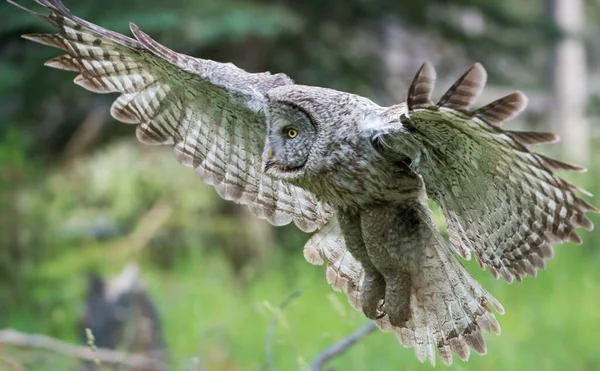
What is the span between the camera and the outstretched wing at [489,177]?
71.2 inches

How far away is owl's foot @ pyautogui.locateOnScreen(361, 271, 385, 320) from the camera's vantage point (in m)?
2.38

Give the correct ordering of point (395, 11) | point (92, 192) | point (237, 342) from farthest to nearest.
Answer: point (92, 192) → point (395, 11) → point (237, 342)

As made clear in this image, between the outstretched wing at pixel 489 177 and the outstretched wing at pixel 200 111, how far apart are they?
0.59m

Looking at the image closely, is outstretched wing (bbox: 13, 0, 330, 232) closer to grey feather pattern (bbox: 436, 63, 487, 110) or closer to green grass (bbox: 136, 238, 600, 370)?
green grass (bbox: 136, 238, 600, 370)

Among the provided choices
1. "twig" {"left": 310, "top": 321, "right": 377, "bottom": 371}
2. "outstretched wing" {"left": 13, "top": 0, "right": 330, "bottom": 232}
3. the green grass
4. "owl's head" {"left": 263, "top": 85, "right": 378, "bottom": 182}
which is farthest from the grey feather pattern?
the green grass

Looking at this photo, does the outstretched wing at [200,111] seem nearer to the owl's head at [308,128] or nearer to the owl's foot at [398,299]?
the owl's head at [308,128]

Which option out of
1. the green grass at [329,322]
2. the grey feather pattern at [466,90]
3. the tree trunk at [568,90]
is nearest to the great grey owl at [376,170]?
the grey feather pattern at [466,90]

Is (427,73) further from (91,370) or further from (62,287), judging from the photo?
(62,287)

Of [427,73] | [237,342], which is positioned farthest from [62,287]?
[427,73]

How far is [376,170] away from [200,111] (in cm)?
83

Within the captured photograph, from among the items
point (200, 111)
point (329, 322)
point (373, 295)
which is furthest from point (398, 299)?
point (329, 322)

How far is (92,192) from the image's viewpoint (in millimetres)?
9117

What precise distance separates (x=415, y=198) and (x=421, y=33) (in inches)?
258

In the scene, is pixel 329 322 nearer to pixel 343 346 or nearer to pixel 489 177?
pixel 343 346
